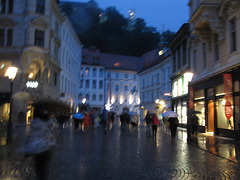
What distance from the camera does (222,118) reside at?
18.4 metres

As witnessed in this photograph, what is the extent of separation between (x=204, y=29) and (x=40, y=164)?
17.7 m

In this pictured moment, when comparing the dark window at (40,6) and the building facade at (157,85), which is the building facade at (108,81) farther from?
the dark window at (40,6)

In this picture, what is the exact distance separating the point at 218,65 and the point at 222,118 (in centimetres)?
379

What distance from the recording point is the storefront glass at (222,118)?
1700 cm

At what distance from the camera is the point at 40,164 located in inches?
203

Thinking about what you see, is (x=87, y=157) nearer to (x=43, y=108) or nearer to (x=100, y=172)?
(x=100, y=172)

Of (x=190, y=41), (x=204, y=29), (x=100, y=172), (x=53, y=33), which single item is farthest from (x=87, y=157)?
(x=53, y=33)

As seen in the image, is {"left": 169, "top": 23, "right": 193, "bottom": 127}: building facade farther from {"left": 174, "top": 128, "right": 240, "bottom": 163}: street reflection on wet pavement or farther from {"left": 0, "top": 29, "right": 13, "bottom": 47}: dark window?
{"left": 0, "top": 29, "right": 13, "bottom": 47}: dark window

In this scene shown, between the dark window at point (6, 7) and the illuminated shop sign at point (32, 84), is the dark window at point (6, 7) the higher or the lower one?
the higher one

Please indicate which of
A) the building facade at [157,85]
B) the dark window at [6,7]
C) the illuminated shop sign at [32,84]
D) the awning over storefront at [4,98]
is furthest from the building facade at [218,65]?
the dark window at [6,7]

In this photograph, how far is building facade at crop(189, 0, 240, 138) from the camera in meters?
16.1

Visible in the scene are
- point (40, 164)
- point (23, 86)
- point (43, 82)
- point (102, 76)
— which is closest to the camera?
point (40, 164)

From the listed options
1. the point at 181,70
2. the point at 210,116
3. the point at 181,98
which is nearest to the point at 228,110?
the point at 210,116

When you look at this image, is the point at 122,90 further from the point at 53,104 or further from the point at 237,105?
the point at 53,104
